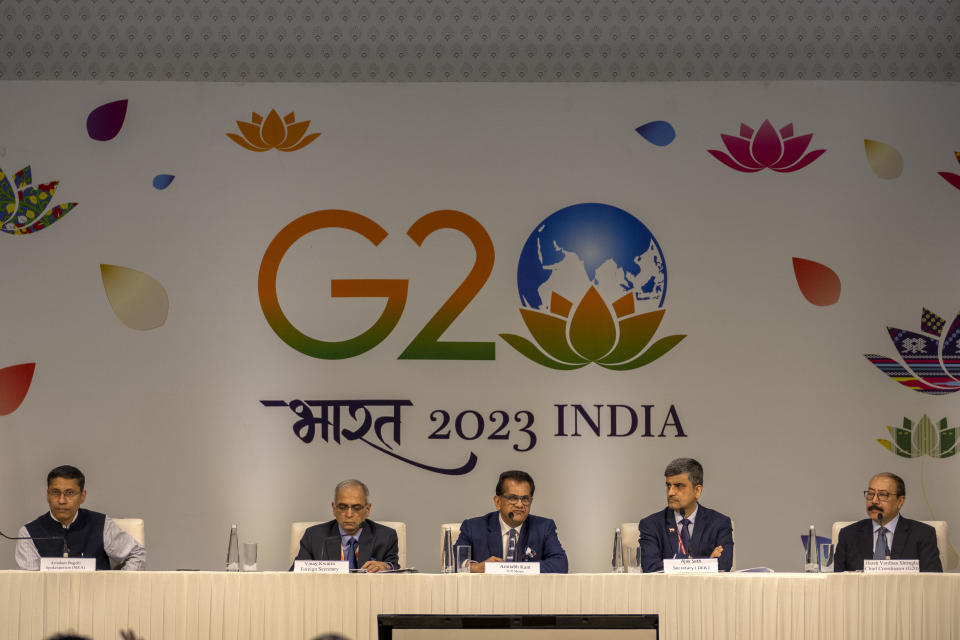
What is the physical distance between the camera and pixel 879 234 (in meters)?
4.86

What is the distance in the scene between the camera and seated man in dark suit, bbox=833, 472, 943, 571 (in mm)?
3984

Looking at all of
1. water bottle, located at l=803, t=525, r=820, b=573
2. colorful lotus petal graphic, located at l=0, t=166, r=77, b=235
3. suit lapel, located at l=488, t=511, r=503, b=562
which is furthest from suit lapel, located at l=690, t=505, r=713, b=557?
colorful lotus petal graphic, located at l=0, t=166, r=77, b=235

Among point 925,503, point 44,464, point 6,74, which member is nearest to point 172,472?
point 44,464

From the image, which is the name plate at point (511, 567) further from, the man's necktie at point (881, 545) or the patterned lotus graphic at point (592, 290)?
the patterned lotus graphic at point (592, 290)

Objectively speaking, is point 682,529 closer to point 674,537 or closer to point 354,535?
point 674,537

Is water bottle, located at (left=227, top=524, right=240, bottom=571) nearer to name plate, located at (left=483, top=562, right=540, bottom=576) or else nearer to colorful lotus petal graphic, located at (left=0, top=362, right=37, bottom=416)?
name plate, located at (left=483, top=562, right=540, bottom=576)

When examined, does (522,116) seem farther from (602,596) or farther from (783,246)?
(602,596)

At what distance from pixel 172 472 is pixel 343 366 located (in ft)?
3.39

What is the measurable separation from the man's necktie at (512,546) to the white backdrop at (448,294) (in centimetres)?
78

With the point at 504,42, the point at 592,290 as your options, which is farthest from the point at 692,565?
the point at 504,42

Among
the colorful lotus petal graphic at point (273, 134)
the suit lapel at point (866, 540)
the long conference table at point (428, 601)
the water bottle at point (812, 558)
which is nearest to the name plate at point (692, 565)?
the long conference table at point (428, 601)

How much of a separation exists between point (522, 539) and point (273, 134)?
2.48m

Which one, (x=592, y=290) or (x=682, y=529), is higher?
(x=592, y=290)

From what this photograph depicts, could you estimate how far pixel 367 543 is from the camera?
4.04 meters
